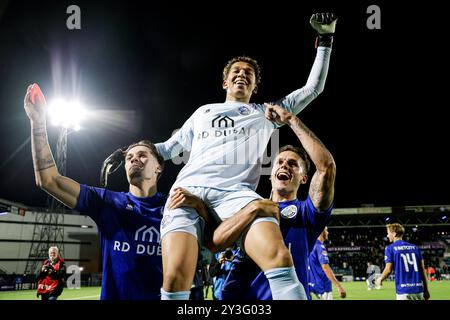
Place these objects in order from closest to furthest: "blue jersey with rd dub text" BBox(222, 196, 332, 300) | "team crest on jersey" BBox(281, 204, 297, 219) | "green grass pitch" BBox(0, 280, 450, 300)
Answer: "blue jersey with rd dub text" BBox(222, 196, 332, 300) < "team crest on jersey" BBox(281, 204, 297, 219) < "green grass pitch" BBox(0, 280, 450, 300)

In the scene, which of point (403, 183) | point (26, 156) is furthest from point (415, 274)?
point (26, 156)

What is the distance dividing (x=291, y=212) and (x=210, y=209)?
89cm

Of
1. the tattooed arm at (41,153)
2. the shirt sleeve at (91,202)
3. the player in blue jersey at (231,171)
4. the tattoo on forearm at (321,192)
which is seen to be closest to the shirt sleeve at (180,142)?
the player in blue jersey at (231,171)

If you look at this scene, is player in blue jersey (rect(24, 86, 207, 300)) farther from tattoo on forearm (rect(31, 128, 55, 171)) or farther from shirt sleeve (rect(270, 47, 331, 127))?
shirt sleeve (rect(270, 47, 331, 127))

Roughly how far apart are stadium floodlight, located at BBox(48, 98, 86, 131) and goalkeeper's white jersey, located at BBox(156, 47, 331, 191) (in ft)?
62.6

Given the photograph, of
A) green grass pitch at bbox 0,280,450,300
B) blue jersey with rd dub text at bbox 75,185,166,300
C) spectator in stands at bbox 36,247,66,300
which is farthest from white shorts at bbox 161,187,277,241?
green grass pitch at bbox 0,280,450,300

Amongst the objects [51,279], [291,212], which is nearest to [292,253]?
[291,212]

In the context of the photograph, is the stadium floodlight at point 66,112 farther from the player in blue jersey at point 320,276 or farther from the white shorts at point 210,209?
the white shorts at point 210,209

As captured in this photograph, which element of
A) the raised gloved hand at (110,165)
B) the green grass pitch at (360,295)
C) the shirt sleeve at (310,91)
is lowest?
the green grass pitch at (360,295)

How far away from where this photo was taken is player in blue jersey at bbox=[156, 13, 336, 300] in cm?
223

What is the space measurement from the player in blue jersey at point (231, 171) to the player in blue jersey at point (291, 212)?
0.09m

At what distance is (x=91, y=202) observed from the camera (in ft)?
10.9

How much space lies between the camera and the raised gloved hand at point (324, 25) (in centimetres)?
327
